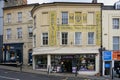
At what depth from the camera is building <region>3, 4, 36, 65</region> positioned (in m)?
54.6

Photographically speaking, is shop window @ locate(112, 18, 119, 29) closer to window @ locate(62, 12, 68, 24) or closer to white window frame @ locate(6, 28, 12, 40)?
window @ locate(62, 12, 68, 24)

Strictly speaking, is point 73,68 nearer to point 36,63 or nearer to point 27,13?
point 36,63

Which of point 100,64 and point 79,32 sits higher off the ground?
point 79,32

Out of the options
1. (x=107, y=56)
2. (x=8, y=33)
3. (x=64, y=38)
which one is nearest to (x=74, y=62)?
(x=64, y=38)

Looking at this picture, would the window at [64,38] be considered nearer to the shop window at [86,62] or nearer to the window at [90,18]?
the shop window at [86,62]

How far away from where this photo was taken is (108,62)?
45.6m

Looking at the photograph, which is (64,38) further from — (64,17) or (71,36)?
(64,17)

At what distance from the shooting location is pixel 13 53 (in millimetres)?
55875

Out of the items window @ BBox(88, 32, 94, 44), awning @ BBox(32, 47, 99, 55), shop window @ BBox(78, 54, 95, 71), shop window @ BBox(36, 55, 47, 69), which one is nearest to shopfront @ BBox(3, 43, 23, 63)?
shop window @ BBox(36, 55, 47, 69)

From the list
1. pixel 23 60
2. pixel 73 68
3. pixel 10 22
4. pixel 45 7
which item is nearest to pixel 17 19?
pixel 10 22

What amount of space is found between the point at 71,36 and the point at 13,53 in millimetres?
13997

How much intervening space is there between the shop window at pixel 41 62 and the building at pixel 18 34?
717cm

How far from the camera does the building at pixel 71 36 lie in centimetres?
4509

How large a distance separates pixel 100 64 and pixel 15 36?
54.8ft
